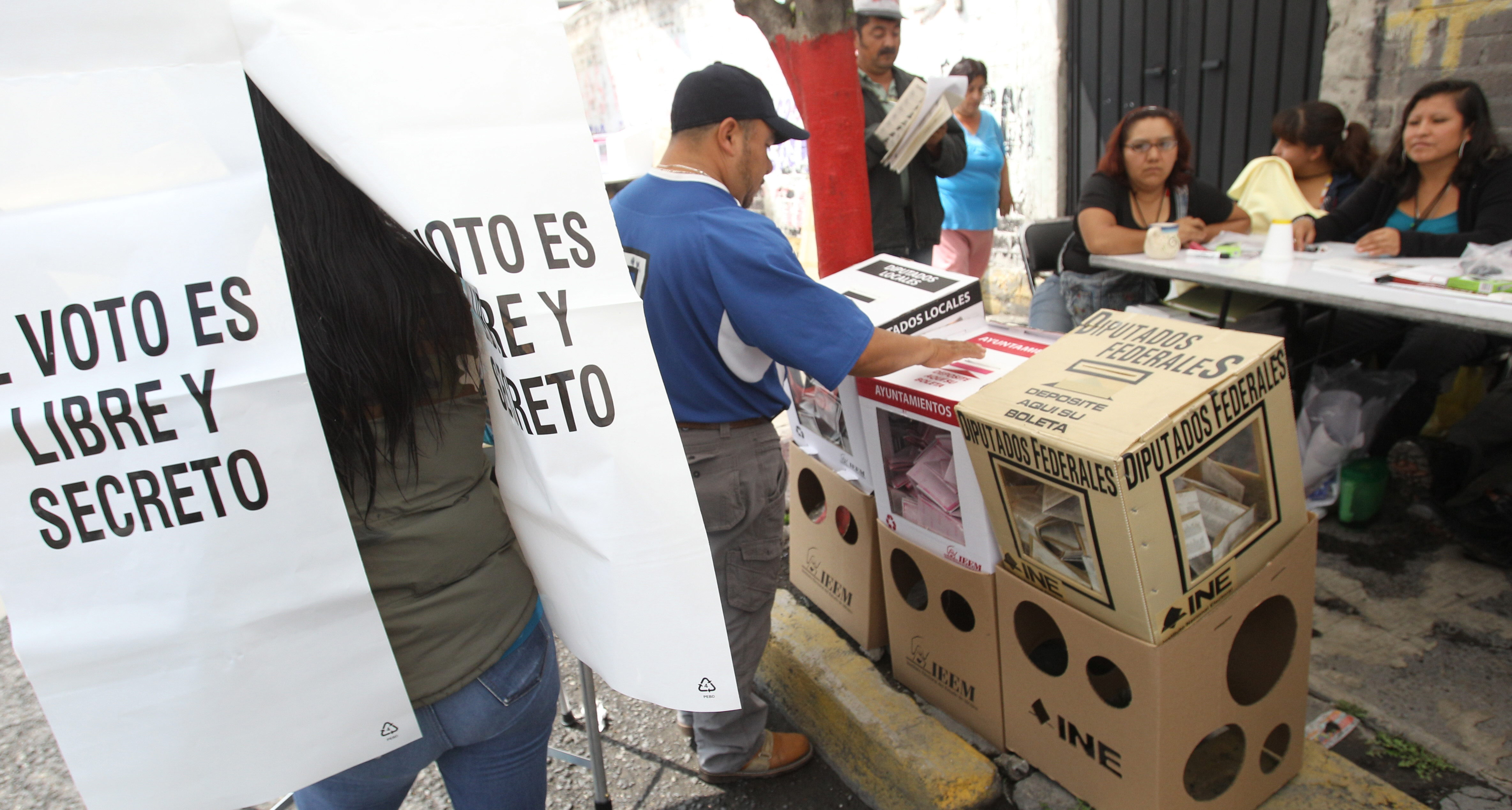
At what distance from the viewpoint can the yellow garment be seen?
13.6 feet

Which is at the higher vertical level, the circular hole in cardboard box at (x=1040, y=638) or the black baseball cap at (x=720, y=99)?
the black baseball cap at (x=720, y=99)

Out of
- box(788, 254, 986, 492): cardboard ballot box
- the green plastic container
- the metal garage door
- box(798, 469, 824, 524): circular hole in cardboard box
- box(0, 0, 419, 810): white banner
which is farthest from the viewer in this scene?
the metal garage door

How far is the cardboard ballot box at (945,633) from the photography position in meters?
2.08

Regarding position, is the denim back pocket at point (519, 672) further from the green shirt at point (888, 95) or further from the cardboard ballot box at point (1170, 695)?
the green shirt at point (888, 95)

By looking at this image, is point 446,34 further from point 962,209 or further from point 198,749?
point 962,209

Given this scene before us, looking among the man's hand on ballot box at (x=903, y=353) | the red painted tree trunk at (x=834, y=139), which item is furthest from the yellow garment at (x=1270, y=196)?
the man's hand on ballot box at (x=903, y=353)

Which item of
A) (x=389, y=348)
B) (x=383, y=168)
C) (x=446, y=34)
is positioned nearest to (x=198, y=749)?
(x=389, y=348)

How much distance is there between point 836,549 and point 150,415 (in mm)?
2016

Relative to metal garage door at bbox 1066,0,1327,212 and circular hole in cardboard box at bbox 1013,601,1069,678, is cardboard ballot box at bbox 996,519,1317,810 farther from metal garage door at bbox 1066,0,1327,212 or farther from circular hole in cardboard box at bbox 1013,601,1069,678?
metal garage door at bbox 1066,0,1327,212

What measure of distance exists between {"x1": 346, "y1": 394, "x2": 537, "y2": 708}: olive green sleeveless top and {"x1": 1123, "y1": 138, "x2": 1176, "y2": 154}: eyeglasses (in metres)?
3.38

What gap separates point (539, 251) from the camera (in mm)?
1019

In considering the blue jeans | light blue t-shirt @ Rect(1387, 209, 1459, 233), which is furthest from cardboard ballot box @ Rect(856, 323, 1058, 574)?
light blue t-shirt @ Rect(1387, 209, 1459, 233)

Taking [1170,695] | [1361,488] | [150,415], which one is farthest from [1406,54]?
[150,415]

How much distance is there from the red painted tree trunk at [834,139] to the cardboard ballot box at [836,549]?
2.41ft
